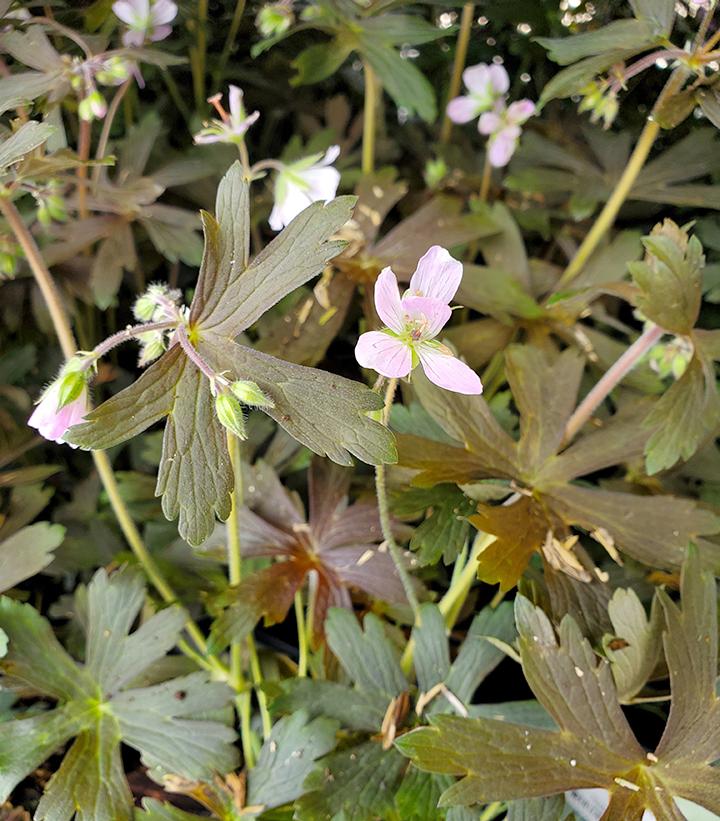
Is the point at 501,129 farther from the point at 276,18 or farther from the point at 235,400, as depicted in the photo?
the point at 235,400

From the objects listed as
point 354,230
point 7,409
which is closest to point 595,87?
point 354,230

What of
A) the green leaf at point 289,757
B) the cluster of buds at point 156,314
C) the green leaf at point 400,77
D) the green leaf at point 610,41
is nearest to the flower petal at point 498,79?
the green leaf at point 400,77

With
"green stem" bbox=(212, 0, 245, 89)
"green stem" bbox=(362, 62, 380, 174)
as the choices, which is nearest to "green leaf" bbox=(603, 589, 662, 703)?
"green stem" bbox=(362, 62, 380, 174)

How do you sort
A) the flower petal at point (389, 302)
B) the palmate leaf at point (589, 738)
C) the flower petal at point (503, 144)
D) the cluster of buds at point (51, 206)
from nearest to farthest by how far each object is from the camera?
the flower petal at point (389, 302)
the palmate leaf at point (589, 738)
the cluster of buds at point (51, 206)
the flower petal at point (503, 144)

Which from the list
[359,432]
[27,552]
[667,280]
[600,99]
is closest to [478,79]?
[600,99]

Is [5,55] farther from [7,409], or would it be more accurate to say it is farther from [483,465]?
[483,465]

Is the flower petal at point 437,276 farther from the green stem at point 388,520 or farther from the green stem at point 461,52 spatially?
the green stem at point 461,52
